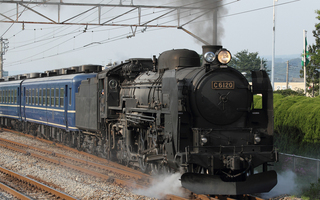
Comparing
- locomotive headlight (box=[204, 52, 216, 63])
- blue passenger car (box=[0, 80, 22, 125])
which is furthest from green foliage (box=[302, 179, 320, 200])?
blue passenger car (box=[0, 80, 22, 125])

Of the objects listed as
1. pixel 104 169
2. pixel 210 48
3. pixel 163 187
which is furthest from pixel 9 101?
pixel 210 48

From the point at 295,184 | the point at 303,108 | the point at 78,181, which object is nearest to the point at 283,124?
the point at 303,108

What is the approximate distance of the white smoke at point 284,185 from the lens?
Result: 9031mm

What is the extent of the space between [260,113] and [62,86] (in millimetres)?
11348

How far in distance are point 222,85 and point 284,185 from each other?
348 cm

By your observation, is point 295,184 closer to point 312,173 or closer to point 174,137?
point 312,173

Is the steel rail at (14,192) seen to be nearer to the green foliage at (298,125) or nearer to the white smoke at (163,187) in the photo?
the white smoke at (163,187)

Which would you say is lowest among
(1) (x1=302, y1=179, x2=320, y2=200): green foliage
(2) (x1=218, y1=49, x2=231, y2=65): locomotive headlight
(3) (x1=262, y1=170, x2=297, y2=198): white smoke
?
(3) (x1=262, y1=170, x2=297, y2=198): white smoke

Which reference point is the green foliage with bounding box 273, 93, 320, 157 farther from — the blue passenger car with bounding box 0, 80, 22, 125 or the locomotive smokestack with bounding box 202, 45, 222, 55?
the blue passenger car with bounding box 0, 80, 22, 125

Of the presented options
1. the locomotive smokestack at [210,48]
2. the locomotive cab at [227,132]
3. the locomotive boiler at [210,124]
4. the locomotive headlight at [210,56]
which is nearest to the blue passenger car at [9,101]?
the locomotive boiler at [210,124]

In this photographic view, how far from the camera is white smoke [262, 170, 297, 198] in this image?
903 centimetres

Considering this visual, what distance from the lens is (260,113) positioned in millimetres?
8812

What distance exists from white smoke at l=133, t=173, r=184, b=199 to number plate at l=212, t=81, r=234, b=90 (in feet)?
8.54

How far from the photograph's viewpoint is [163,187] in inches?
365
